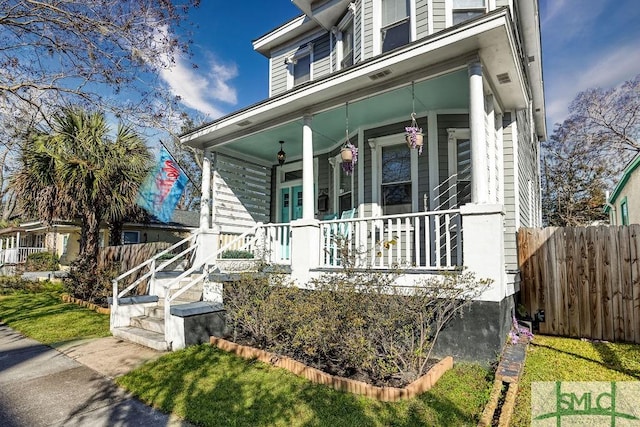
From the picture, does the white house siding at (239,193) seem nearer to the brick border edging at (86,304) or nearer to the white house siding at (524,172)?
the brick border edging at (86,304)

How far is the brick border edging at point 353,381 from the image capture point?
3459 mm

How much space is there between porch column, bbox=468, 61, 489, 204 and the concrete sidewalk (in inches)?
161

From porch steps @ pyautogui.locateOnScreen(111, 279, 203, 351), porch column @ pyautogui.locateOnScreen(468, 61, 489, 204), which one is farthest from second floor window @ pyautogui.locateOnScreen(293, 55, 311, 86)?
porch steps @ pyautogui.locateOnScreen(111, 279, 203, 351)

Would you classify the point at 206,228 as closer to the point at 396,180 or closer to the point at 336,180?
the point at 336,180

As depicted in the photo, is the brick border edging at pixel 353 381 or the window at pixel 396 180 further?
the window at pixel 396 180

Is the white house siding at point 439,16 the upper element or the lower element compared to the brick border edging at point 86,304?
upper

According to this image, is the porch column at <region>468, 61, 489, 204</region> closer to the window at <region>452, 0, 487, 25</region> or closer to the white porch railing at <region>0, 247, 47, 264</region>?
the window at <region>452, 0, 487, 25</region>

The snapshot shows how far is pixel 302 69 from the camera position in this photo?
1073 centimetres

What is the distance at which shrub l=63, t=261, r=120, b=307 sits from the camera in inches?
353

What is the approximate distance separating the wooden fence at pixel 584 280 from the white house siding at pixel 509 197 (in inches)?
7.0

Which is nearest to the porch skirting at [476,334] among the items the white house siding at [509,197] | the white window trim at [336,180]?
the white house siding at [509,197]

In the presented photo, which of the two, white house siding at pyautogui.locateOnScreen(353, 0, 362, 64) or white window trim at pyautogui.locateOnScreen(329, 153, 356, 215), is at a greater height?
white house siding at pyautogui.locateOnScreen(353, 0, 362, 64)

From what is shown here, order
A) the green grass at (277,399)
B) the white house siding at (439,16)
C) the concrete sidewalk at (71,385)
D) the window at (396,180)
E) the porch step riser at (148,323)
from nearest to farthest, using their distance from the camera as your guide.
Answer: the green grass at (277,399) < the concrete sidewalk at (71,385) < the porch step riser at (148,323) < the white house siding at (439,16) < the window at (396,180)

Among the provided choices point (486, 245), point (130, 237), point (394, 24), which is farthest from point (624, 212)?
point (130, 237)
